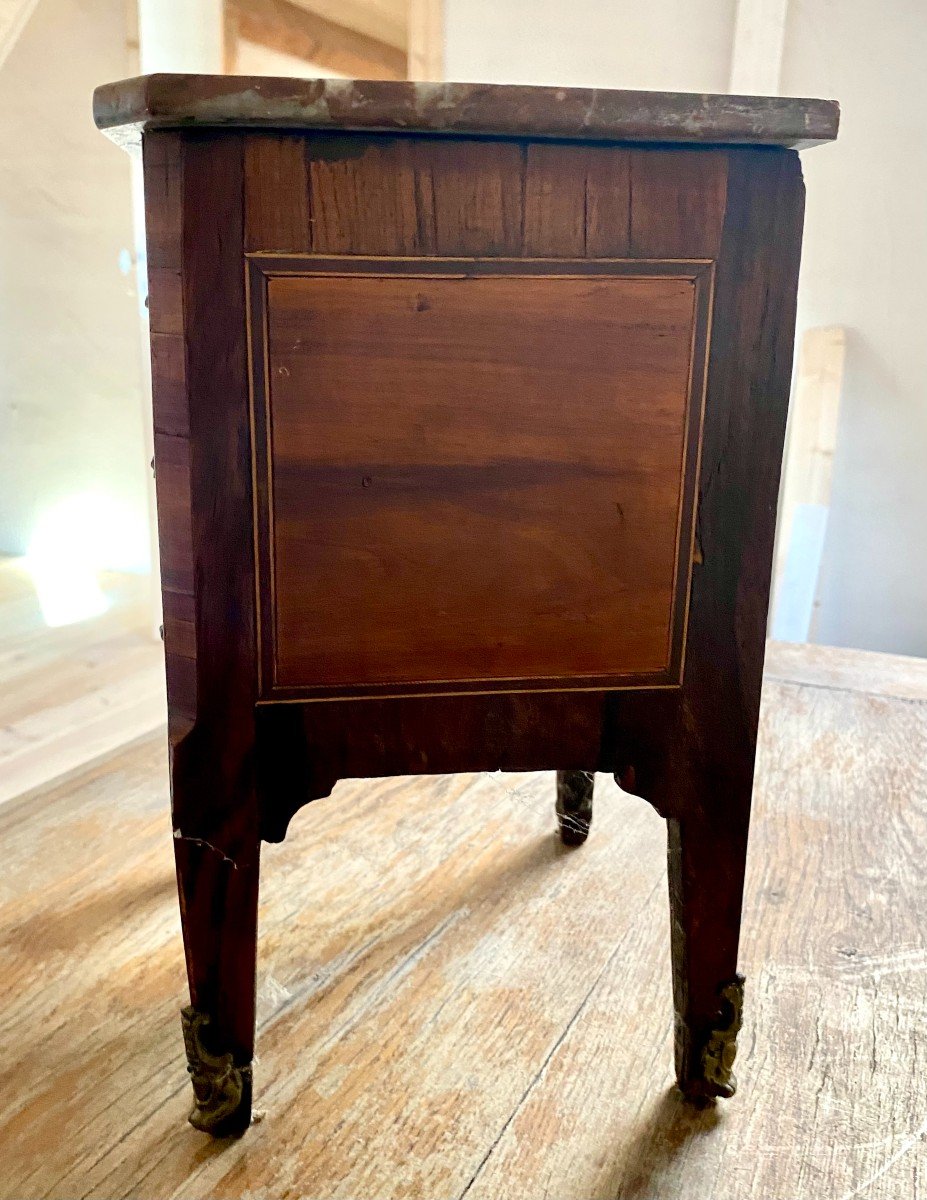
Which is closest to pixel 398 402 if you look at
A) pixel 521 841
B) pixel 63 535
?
pixel 521 841

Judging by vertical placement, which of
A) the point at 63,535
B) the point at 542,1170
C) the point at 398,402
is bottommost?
the point at 542,1170

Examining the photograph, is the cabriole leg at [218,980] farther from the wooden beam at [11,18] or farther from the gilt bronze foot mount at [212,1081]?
the wooden beam at [11,18]

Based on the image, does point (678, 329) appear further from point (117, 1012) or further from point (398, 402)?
point (117, 1012)

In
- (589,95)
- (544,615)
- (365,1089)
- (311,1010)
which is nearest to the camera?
(589,95)

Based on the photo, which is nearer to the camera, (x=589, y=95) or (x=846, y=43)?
(x=589, y=95)

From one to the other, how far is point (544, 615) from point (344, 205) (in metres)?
0.31

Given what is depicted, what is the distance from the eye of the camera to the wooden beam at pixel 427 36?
2195 millimetres

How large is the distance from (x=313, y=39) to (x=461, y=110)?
2175mm

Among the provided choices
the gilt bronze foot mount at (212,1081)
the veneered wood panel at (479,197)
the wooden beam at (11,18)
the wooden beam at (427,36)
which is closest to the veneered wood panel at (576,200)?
the veneered wood panel at (479,197)

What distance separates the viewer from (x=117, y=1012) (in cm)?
97

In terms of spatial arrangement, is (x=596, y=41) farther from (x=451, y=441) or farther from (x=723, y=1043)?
(x=723, y=1043)

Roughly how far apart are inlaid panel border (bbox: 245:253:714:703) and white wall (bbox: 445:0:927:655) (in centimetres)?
166

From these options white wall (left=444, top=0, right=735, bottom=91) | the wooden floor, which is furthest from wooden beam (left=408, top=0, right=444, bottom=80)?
the wooden floor

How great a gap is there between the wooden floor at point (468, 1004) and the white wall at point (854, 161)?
991 mm
